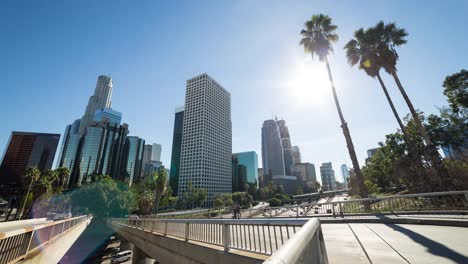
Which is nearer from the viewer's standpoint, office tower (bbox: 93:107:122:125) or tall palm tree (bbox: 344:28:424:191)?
tall palm tree (bbox: 344:28:424:191)

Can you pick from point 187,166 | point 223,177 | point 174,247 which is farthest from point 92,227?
point 223,177

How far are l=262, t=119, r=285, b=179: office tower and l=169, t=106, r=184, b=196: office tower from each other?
83.0 m

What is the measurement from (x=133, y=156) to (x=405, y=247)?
539 ft

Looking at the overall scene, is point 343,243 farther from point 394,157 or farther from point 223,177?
point 223,177

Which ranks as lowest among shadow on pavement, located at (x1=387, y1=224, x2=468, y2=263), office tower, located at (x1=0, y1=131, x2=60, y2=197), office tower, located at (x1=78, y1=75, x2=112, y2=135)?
shadow on pavement, located at (x1=387, y1=224, x2=468, y2=263)

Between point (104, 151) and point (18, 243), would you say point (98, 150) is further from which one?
point (18, 243)

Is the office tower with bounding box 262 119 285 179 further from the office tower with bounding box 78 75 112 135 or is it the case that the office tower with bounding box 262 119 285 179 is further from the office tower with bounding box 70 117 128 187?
the office tower with bounding box 78 75 112 135

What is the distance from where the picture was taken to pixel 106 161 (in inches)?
4624

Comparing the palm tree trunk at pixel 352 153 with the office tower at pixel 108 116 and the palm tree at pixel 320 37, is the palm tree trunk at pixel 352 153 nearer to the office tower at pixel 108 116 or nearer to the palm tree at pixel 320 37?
the palm tree at pixel 320 37

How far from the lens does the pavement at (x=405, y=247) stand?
416 cm

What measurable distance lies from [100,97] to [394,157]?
222 metres

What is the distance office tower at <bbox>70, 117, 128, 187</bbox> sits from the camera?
11206cm

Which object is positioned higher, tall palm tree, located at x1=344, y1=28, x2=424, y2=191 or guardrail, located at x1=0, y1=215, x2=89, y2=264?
tall palm tree, located at x1=344, y1=28, x2=424, y2=191

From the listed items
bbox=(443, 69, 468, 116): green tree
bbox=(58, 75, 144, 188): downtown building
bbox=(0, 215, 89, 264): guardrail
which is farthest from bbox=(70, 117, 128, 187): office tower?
bbox=(443, 69, 468, 116): green tree
